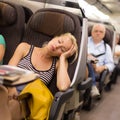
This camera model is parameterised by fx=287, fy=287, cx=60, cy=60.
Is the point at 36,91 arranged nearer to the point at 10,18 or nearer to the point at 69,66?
the point at 69,66

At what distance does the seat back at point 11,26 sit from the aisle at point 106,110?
4.25ft

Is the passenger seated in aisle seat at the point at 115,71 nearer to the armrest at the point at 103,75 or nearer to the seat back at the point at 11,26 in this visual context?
the armrest at the point at 103,75

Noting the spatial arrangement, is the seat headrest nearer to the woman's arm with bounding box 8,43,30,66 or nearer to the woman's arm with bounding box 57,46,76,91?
the woman's arm with bounding box 8,43,30,66

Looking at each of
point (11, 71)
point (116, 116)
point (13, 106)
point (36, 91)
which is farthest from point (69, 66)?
point (116, 116)

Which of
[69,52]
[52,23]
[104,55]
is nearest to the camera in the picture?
[69,52]

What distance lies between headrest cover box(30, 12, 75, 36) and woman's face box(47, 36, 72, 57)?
0.18 meters

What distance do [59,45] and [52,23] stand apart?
316 millimetres

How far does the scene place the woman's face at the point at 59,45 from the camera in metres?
2.09

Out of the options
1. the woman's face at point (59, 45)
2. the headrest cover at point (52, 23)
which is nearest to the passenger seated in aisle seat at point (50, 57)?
the woman's face at point (59, 45)

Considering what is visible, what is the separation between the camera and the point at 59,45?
2098 millimetres

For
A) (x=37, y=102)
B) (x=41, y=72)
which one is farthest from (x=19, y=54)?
(x=37, y=102)

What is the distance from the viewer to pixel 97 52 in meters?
4.00

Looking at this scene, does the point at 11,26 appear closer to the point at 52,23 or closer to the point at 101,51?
the point at 52,23

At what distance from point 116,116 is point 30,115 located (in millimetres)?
1897
